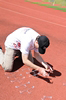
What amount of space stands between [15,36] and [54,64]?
1.32 meters

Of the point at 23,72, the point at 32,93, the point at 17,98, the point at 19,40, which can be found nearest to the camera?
the point at 17,98

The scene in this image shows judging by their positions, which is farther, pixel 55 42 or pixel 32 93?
pixel 55 42

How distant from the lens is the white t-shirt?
2.60 m

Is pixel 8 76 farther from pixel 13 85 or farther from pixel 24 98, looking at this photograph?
pixel 24 98

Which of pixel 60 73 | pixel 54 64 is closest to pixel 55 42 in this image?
pixel 54 64

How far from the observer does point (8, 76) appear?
2969 mm

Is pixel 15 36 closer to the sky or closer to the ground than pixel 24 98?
closer to the sky

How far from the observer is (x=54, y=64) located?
3576mm

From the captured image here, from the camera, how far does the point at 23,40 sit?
2.65 meters

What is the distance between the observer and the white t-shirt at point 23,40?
8.54 ft

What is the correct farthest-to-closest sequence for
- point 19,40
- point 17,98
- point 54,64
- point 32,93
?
point 54,64, point 19,40, point 32,93, point 17,98

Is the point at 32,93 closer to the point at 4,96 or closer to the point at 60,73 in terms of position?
the point at 4,96

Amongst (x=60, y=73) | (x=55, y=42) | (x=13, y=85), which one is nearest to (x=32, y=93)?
(x=13, y=85)

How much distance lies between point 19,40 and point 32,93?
42.1 inches
